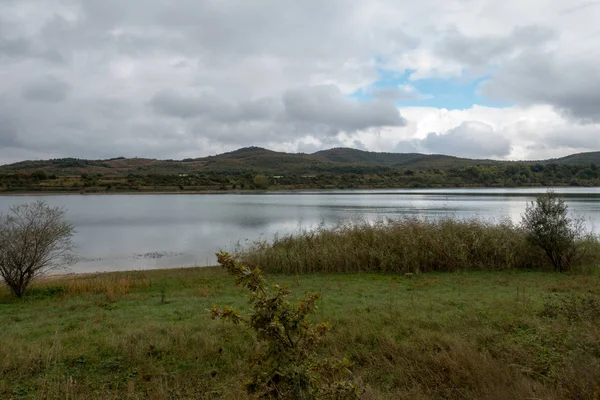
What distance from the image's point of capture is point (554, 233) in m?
15.5

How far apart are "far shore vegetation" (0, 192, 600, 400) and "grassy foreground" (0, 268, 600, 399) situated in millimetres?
25

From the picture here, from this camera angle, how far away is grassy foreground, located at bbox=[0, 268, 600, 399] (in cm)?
518

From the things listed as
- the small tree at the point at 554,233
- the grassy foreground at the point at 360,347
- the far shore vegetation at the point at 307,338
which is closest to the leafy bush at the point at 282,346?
the far shore vegetation at the point at 307,338

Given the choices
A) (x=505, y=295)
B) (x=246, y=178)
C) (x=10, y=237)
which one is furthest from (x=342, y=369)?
(x=246, y=178)

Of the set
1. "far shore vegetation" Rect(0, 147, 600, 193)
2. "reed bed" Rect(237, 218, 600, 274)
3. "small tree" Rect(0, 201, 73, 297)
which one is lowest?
"reed bed" Rect(237, 218, 600, 274)

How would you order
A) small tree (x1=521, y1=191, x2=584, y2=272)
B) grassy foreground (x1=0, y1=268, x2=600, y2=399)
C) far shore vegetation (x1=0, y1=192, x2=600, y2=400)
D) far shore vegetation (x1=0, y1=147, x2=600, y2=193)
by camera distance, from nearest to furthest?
far shore vegetation (x1=0, y1=192, x2=600, y2=400) < grassy foreground (x1=0, y1=268, x2=600, y2=399) < small tree (x1=521, y1=191, x2=584, y2=272) < far shore vegetation (x1=0, y1=147, x2=600, y2=193)

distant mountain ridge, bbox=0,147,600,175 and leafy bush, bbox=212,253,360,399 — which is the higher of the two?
distant mountain ridge, bbox=0,147,600,175

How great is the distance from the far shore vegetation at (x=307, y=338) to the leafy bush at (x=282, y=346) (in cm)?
1

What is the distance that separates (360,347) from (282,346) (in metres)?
3.58

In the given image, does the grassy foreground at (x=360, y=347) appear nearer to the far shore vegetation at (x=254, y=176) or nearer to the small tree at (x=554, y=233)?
the small tree at (x=554, y=233)

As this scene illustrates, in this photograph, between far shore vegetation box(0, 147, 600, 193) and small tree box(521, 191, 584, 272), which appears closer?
small tree box(521, 191, 584, 272)

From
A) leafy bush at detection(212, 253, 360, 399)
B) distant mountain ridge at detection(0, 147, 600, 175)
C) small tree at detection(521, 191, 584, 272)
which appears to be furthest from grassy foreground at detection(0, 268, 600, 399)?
distant mountain ridge at detection(0, 147, 600, 175)

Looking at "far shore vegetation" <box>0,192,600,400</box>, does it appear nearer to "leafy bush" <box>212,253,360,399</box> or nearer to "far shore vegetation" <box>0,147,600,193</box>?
"leafy bush" <box>212,253,360,399</box>

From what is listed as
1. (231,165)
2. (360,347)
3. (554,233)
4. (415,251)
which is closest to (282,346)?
(360,347)
